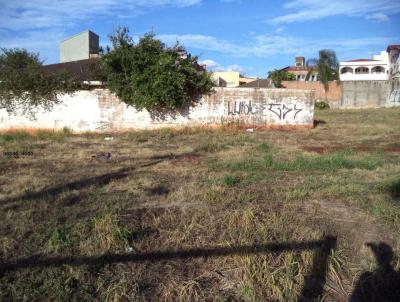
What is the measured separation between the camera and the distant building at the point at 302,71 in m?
51.4

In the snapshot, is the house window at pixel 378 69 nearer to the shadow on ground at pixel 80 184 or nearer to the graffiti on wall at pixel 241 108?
the graffiti on wall at pixel 241 108

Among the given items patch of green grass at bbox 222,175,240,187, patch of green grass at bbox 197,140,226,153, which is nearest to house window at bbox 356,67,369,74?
patch of green grass at bbox 197,140,226,153

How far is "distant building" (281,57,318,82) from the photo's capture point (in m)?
51.4

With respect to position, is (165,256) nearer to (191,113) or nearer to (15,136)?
(15,136)

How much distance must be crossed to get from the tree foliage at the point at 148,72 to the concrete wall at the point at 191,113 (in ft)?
2.22

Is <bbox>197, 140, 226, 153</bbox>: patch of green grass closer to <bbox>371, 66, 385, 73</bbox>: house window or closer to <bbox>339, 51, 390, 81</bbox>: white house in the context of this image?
<bbox>339, 51, 390, 81</bbox>: white house

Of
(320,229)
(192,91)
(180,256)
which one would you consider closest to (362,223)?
(320,229)

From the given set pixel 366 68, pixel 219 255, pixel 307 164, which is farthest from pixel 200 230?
pixel 366 68

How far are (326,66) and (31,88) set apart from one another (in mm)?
36962

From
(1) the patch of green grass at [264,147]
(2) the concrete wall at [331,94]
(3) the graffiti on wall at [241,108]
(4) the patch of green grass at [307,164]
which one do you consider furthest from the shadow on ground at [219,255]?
(2) the concrete wall at [331,94]

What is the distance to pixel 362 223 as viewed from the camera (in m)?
5.43

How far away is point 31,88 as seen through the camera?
52.5ft

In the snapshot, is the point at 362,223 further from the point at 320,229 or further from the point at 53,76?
the point at 53,76

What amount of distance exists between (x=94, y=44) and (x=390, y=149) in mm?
22901
